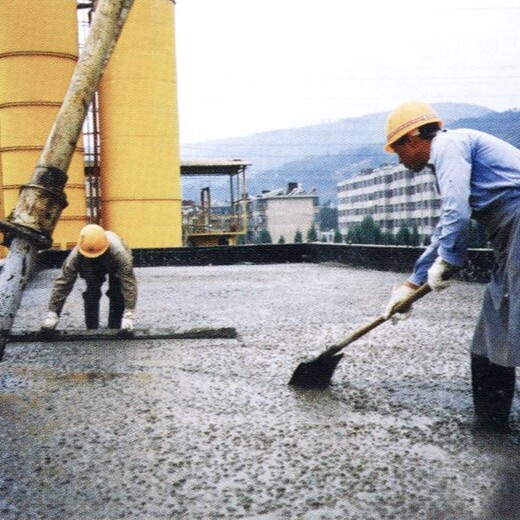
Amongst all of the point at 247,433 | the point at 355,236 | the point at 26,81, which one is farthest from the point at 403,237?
the point at 247,433

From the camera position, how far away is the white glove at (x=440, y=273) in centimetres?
317

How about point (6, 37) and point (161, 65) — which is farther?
point (161, 65)

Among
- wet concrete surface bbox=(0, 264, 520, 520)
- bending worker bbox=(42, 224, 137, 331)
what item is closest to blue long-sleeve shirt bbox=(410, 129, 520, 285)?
wet concrete surface bbox=(0, 264, 520, 520)

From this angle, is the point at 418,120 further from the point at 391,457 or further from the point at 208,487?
the point at 208,487

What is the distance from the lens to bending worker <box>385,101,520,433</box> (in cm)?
296

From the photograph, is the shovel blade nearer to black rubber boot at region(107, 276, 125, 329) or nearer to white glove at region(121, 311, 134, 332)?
white glove at region(121, 311, 134, 332)

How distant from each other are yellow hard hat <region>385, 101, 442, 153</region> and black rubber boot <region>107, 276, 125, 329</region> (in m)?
3.67

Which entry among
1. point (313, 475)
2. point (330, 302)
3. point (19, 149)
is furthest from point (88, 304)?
point (19, 149)

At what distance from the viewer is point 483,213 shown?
313cm

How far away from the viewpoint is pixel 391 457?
9.30 feet

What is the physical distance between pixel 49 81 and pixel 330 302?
13189 millimetres

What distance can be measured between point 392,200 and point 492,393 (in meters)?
105

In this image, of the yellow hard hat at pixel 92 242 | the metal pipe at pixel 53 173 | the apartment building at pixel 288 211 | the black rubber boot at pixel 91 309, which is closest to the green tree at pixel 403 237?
the apartment building at pixel 288 211

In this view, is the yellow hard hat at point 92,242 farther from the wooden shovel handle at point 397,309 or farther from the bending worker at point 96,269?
the wooden shovel handle at point 397,309
